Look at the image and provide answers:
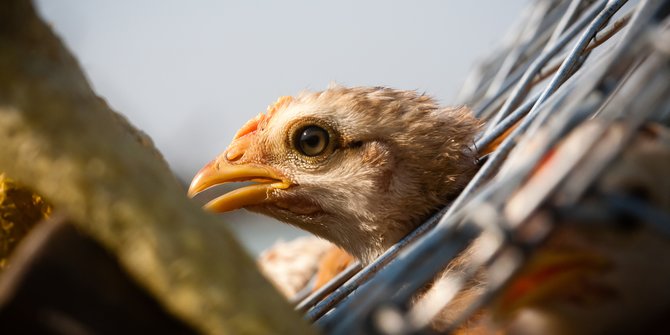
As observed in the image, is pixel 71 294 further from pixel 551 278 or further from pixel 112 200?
pixel 551 278

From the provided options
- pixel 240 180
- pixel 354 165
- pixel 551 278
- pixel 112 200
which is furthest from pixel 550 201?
pixel 240 180

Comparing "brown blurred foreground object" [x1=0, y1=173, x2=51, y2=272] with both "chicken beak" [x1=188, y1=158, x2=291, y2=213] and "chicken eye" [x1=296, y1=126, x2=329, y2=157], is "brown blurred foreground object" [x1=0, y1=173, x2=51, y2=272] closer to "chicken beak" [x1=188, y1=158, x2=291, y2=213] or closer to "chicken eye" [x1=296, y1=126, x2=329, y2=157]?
"chicken beak" [x1=188, y1=158, x2=291, y2=213]

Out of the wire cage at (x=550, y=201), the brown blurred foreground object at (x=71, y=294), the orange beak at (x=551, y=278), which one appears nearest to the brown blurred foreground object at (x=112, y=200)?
the brown blurred foreground object at (x=71, y=294)

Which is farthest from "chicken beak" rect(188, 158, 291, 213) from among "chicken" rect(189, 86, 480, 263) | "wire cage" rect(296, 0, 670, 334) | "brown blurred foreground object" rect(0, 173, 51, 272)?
"wire cage" rect(296, 0, 670, 334)

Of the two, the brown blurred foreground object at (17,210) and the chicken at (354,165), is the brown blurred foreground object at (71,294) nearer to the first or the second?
the brown blurred foreground object at (17,210)

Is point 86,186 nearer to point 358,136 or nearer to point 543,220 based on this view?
point 543,220

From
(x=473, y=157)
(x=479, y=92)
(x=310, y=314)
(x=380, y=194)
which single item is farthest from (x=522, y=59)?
(x=310, y=314)

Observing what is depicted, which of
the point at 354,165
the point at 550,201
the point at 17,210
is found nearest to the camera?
the point at 550,201
